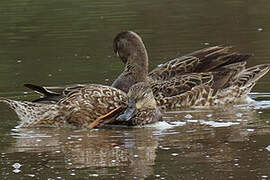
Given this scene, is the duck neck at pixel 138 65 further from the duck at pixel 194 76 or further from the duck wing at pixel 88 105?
the duck wing at pixel 88 105

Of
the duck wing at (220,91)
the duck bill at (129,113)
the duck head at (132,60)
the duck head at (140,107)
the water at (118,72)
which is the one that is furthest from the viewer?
the duck head at (132,60)

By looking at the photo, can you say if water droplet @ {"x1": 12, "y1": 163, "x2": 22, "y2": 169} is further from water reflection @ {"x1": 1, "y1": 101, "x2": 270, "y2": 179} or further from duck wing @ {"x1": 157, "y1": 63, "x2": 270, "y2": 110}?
duck wing @ {"x1": 157, "y1": 63, "x2": 270, "y2": 110}

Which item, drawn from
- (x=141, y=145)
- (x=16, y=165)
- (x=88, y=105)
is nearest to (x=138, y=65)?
(x=88, y=105)

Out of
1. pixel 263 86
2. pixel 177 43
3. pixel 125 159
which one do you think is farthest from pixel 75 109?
pixel 177 43

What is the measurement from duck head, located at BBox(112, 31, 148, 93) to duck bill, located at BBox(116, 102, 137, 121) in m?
1.97

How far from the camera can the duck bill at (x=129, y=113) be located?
34.7ft

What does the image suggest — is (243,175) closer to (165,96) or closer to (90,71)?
(165,96)

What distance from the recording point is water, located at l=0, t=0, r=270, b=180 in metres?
8.55

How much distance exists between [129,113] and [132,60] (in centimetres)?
240

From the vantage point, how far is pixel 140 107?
1078 centimetres

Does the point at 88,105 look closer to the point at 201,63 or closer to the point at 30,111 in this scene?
the point at 30,111

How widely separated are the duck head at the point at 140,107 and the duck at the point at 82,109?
0.01 metres

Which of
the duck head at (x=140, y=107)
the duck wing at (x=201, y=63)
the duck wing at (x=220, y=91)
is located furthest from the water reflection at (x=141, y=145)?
the duck wing at (x=201, y=63)

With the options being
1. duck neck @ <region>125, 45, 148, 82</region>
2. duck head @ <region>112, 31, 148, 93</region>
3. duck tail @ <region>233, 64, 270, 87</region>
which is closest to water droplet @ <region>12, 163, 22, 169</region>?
duck head @ <region>112, 31, 148, 93</region>
